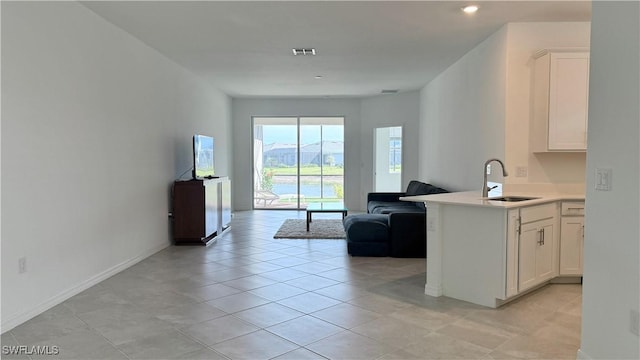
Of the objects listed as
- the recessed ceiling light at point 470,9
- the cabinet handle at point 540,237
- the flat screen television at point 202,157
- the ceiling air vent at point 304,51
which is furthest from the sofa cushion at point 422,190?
the flat screen television at point 202,157

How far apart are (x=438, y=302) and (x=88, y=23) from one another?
13.1 feet

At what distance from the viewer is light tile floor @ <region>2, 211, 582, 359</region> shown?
264 centimetres

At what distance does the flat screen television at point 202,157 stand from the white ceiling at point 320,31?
1.10 metres

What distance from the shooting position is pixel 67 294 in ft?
11.8

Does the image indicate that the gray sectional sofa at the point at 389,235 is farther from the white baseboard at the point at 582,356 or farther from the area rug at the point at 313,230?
the white baseboard at the point at 582,356

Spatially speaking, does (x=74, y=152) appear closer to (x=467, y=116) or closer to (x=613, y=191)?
(x=613, y=191)

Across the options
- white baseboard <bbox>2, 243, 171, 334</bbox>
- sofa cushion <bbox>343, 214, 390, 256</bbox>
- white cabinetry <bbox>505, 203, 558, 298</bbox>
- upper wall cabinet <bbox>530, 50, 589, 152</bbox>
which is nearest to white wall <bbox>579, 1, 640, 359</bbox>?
white cabinetry <bbox>505, 203, 558, 298</bbox>

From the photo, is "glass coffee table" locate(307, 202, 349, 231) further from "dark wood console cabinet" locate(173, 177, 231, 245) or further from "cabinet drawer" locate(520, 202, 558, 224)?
"cabinet drawer" locate(520, 202, 558, 224)

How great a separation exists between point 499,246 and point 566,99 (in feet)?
5.76

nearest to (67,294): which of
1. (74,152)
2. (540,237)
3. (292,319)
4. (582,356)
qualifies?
(74,152)

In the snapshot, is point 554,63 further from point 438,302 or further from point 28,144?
point 28,144

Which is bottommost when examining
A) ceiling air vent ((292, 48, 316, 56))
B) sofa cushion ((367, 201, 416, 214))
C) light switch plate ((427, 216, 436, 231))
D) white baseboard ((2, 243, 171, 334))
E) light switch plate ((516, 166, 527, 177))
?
white baseboard ((2, 243, 171, 334))

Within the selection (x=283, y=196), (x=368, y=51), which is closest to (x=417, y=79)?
(x=368, y=51)

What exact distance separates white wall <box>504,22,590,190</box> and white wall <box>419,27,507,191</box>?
0.08m
